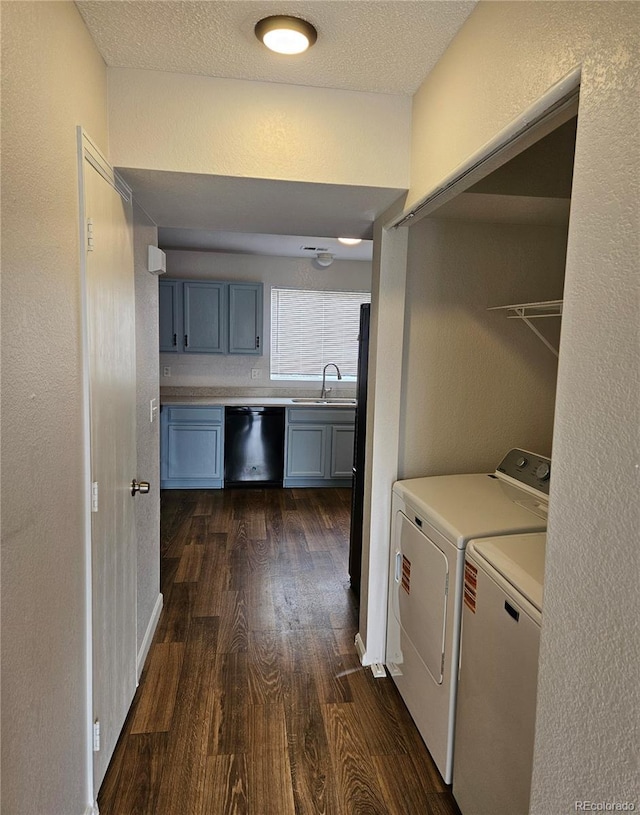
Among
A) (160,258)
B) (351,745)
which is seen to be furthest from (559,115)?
(351,745)

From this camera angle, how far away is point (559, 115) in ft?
3.63

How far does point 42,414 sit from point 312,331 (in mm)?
5044

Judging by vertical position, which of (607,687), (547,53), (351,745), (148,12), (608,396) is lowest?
(351,745)

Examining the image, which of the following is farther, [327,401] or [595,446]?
[327,401]

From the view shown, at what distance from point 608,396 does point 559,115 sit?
2.14 ft

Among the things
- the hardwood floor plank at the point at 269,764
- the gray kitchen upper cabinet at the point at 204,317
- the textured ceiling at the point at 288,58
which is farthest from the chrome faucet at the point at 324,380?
the textured ceiling at the point at 288,58

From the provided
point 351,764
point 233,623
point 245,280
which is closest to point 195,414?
point 245,280

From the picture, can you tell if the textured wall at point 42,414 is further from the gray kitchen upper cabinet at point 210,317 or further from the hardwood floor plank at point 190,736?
the gray kitchen upper cabinet at point 210,317

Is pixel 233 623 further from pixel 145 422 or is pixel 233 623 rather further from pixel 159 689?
pixel 145 422

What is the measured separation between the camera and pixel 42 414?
3.92 feet

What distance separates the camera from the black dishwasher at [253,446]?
5.35 m

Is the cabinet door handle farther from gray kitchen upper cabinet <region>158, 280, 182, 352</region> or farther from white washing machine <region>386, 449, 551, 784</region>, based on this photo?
gray kitchen upper cabinet <region>158, 280, 182, 352</region>

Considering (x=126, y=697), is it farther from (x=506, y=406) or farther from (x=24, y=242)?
(x=506, y=406)

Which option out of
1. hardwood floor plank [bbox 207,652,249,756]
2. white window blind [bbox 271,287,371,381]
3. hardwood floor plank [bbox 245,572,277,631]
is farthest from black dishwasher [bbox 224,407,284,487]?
hardwood floor plank [bbox 207,652,249,756]
